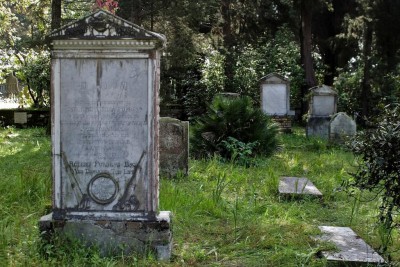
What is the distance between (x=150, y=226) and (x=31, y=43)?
40.4ft

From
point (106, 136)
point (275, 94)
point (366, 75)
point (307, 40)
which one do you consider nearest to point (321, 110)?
point (275, 94)

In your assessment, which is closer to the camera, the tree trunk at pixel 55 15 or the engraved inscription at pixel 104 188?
the engraved inscription at pixel 104 188

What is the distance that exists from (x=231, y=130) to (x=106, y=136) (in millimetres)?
5711

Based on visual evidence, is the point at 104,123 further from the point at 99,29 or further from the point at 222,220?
the point at 222,220

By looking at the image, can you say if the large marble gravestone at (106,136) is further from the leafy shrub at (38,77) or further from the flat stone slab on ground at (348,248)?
the leafy shrub at (38,77)

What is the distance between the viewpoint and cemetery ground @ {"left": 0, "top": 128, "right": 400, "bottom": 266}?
413 centimetres

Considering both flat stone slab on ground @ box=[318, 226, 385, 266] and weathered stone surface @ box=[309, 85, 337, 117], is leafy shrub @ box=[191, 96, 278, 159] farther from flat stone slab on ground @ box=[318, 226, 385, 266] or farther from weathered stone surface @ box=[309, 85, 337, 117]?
weathered stone surface @ box=[309, 85, 337, 117]

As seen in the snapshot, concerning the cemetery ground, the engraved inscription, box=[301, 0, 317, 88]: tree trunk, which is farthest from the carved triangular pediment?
box=[301, 0, 317, 88]: tree trunk

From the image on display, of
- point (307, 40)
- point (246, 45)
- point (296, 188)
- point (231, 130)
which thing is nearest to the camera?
point (296, 188)

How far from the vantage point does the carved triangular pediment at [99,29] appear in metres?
4.19

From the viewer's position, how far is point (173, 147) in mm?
7934

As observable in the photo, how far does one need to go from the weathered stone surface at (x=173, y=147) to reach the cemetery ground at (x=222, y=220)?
0.25 metres

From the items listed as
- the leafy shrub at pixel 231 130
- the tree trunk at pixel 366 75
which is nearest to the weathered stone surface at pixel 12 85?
the leafy shrub at pixel 231 130

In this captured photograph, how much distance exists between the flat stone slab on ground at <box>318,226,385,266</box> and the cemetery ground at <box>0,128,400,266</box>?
0.12m
